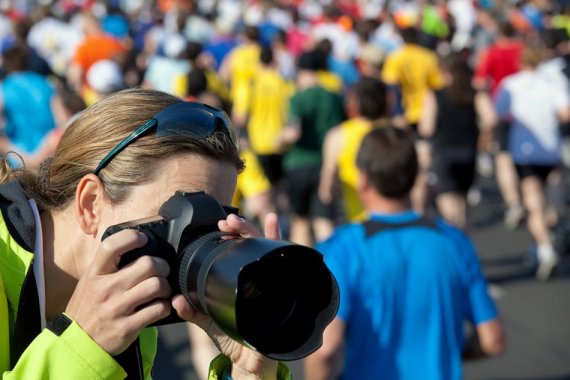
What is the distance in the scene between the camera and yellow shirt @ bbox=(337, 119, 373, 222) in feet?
18.2

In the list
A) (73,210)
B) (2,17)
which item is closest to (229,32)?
(2,17)

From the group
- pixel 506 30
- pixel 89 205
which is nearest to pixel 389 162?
pixel 89 205

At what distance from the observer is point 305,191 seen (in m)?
6.96

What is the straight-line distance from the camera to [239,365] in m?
1.71

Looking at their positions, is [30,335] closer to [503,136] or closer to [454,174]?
[454,174]

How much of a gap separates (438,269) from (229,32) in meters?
9.51

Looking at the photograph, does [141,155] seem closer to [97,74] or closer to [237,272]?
[237,272]

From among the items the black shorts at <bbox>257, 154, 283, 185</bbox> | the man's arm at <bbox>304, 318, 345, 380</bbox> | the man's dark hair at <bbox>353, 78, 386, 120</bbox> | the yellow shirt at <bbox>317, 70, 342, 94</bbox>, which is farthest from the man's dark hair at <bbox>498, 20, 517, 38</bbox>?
the man's arm at <bbox>304, 318, 345, 380</bbox>

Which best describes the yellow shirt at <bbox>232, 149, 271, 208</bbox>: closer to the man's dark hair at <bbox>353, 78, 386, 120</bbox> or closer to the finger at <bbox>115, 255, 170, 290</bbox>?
the man's dark hair at <bbox>353, 78, 386, 120</bbox>

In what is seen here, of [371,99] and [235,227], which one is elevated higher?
[235,227]

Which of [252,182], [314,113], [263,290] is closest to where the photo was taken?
[263,290]

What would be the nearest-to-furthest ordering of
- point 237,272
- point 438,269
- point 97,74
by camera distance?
point 237,272 → point 438,269 → point 97,74

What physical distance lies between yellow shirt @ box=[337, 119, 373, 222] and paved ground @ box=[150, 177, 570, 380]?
3.63 ft

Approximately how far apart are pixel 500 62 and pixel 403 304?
691cm
